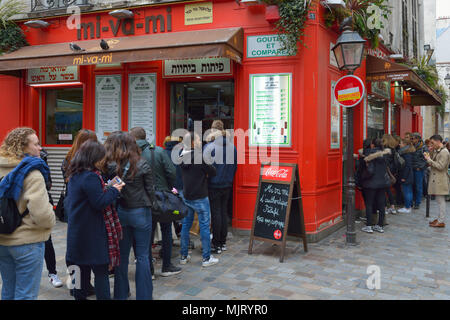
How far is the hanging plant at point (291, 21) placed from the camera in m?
6.54

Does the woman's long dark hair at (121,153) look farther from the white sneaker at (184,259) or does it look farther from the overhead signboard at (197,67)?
the overhead signboard at (197,67)

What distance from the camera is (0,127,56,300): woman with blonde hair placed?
313cm

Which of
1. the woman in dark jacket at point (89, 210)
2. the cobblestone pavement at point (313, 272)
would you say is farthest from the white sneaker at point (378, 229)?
the woman in dark jacket at point (89, 210)

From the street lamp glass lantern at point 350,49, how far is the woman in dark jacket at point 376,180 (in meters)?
1.82

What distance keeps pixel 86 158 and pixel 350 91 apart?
455 centimetres

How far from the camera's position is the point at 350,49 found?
636 centimetres

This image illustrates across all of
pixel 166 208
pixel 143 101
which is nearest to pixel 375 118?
pixel 143 101

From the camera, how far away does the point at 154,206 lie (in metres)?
4.00

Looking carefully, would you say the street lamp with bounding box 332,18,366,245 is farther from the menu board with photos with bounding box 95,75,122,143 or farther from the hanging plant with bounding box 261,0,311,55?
the menu board with photos with bounding box 95,75,122,143

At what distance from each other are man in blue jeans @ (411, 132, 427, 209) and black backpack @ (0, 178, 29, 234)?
30.6ft

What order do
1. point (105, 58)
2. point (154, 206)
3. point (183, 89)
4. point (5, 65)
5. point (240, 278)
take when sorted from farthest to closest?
1. point (183, 89)
2. point (5, 65)
3. point (105, 58)
4. point (240, 278)
5. point (154, 206)
